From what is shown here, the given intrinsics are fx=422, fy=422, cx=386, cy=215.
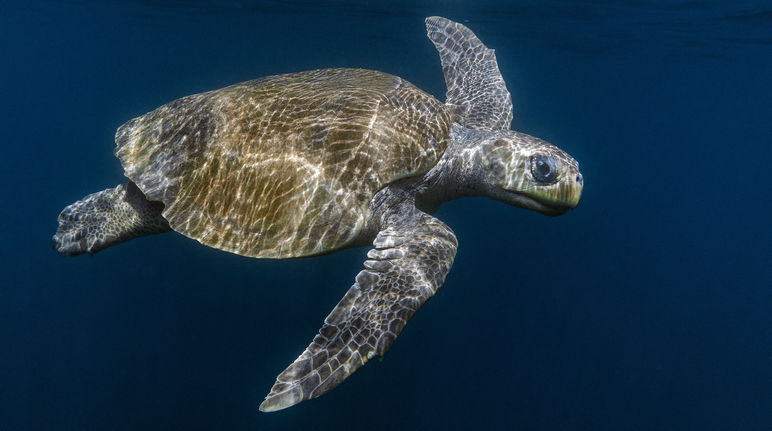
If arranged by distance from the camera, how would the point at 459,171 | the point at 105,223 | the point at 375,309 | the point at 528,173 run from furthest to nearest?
1. the point at 105,223
2. the point at 459,171
3. the point at 528,173
4. the point at 375,309

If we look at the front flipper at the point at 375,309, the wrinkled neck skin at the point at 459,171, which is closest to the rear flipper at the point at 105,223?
the front flipper at the point at 375,309

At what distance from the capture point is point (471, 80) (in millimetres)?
5766

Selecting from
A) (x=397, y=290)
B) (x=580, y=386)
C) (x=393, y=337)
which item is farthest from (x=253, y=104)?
(x=580, y=386)

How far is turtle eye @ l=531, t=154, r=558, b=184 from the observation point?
3740 mm

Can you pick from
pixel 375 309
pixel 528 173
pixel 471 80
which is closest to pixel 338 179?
pixel 375 309

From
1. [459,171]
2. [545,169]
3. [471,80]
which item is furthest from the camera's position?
[471,80]

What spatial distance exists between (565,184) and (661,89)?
1485 inches

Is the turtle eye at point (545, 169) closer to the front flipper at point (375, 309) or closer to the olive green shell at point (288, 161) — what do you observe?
the olive green shell at point (288, 161)

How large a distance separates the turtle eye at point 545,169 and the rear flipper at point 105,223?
3819 mm

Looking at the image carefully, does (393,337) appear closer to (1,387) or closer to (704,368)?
(1,387)

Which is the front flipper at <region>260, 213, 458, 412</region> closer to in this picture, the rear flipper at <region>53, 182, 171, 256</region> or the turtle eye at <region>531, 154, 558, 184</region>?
the turtle eye at <region>531, 154, 558, 184</region>

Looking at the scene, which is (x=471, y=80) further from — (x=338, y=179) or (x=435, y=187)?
(x=338, y=179)

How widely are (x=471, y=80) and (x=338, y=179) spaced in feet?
10.3

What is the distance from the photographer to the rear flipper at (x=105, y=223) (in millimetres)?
4547
